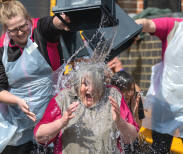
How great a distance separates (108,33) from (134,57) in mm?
2624

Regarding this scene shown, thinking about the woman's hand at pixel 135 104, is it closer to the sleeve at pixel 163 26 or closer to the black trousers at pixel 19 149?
the sleeve at pixel 163 26

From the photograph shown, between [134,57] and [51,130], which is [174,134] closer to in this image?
[51,130]

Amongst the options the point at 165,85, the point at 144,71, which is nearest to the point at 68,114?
the point at 165,85

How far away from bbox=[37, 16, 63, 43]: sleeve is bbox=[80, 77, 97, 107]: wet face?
0.43 meters

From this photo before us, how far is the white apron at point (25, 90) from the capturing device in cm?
221

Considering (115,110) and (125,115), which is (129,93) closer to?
(125,115)

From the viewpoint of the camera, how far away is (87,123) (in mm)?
1915

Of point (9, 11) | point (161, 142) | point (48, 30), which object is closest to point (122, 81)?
point (161, 142)

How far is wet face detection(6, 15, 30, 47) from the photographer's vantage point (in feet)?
7.13

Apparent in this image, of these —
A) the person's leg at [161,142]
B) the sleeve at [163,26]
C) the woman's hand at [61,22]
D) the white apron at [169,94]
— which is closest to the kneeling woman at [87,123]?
the woman's hand at [61,22]

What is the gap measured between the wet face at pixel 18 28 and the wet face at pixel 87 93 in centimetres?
65

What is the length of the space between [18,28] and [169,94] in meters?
1.48

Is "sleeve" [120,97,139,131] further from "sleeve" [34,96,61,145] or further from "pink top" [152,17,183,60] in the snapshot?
"pink top" [152,17,183,60]

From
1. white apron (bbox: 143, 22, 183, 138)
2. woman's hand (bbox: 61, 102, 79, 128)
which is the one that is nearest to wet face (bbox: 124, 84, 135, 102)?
white apron (bbox: 143, 22, 183, 138)
